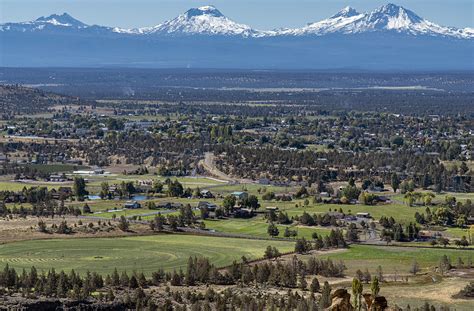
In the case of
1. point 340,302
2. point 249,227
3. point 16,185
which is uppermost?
point 340,302

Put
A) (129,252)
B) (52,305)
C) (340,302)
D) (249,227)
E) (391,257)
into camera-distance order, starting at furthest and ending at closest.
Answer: (249,227) → (129,252) → (391,257) → (52,305) → (340,302)

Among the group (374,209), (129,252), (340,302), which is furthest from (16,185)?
(340,302)

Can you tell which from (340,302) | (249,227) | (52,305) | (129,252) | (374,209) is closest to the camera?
(340,302)

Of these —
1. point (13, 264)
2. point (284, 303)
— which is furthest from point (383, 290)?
point (13, 264)

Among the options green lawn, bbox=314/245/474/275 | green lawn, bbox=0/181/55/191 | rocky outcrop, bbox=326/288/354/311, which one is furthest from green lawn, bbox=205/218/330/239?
rocky outcrop, bbox=326/288/354/311

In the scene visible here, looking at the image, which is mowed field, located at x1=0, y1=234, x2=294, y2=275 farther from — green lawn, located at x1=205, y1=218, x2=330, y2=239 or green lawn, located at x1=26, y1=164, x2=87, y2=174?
green lawn, located at x1=26, y1=164, x2=87, y2=174

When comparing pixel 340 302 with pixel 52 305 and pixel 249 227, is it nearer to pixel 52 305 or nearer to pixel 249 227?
pixel 52 305

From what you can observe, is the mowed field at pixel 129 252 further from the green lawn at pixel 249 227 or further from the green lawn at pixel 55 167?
the green lawn at pixel 55 167
